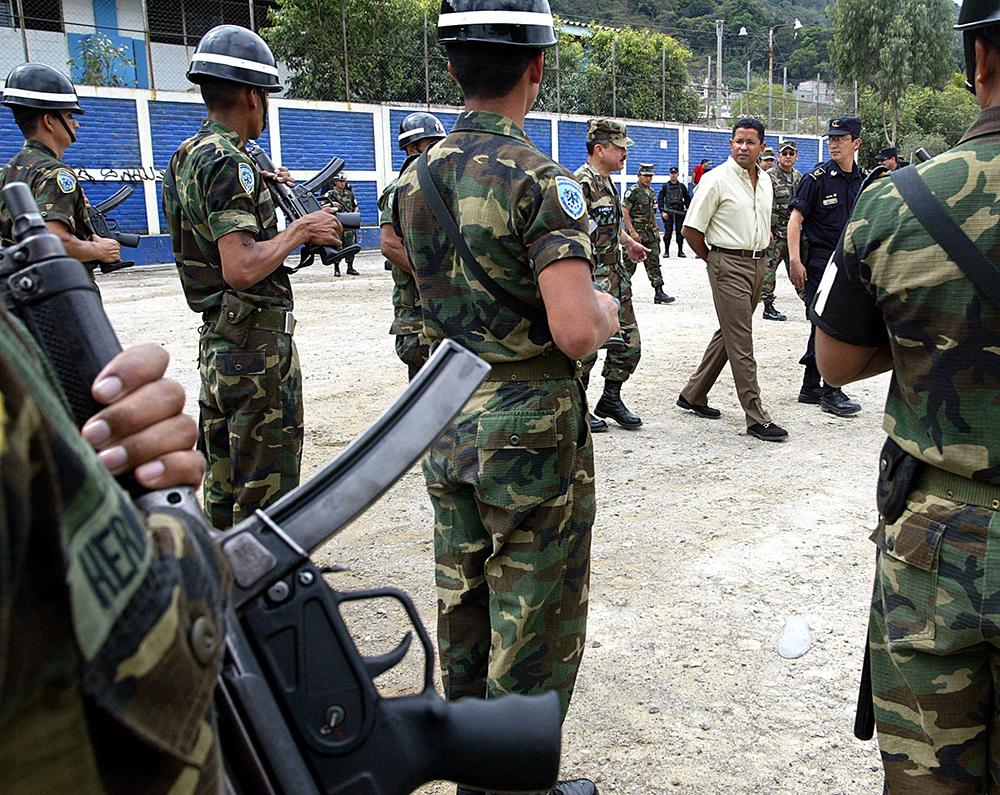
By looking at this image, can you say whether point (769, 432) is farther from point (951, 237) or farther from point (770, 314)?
point (770, 314)

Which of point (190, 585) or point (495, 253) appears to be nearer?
point (190, 585)

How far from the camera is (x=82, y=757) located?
0.62 metres

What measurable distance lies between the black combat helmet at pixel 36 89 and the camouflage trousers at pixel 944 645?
14.5ft

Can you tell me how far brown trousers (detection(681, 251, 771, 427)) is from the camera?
Answer: 5.90m

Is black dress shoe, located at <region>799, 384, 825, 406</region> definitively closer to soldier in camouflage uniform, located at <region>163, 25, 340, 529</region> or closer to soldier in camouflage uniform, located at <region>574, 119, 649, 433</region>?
soldier in camouflage uniform, located at <region>574, 119, 649, 433</region>

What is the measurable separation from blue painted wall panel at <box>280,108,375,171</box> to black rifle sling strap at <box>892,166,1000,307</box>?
19968mm

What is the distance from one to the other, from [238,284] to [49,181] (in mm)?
1909

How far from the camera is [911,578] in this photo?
5.95 feet

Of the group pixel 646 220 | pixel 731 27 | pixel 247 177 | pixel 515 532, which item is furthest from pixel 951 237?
pixel 731 27

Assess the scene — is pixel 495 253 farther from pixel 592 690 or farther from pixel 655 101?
pixel 655 101

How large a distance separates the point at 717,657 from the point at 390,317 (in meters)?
8.29

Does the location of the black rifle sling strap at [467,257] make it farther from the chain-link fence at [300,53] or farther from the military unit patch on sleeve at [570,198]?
the chain-link fence at [300,53]

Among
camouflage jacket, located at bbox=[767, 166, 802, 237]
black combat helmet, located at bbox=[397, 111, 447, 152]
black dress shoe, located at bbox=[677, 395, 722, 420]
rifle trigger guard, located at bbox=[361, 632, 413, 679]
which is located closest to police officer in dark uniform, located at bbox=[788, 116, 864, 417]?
black dress shoe, located at bbox=[677, 395, 722, 420]

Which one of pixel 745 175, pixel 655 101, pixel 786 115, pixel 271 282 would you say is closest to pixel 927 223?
pixel 271 282
